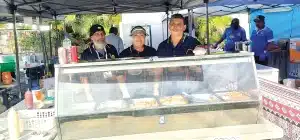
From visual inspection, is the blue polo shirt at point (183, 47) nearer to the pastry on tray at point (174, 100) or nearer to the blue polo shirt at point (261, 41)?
the pastry on tray at point (174, 100)

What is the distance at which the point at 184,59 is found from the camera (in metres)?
2.29

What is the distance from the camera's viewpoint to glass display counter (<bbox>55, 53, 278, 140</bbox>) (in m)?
2.18

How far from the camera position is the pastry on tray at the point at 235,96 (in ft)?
7.50

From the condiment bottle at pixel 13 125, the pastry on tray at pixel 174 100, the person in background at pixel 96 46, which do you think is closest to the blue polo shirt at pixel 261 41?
the person in background at pixel 96 46

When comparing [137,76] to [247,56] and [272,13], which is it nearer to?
[247,56]

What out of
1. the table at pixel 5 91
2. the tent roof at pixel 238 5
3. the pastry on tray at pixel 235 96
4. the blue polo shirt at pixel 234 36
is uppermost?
the tent roof at pixel 238 5

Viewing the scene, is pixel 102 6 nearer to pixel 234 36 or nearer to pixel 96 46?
pixel 234 36

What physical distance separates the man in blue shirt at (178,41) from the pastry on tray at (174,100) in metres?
1.27

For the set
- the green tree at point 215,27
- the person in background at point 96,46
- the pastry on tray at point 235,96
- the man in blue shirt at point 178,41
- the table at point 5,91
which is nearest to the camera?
the pastry on tray at point 235,96

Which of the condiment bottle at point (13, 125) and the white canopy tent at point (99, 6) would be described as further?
the white canopy tent at point (99, 6)

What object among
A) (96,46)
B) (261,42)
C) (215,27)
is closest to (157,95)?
(96,46)

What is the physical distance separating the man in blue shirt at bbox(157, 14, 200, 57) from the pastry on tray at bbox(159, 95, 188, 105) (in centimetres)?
127

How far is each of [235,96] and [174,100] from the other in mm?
420

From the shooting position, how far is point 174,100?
7.43ft
